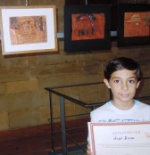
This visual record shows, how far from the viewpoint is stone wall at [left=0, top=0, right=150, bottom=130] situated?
15.3 ft

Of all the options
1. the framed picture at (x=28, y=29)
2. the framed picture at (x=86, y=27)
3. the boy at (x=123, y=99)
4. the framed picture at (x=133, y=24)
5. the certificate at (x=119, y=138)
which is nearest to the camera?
the certificate at (x=119, y=138)

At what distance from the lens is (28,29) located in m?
3.82

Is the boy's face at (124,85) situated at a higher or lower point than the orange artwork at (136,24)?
lower

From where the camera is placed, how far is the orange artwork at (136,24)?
14.1ft

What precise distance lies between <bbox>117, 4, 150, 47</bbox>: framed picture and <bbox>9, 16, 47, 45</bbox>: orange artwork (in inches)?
44.1

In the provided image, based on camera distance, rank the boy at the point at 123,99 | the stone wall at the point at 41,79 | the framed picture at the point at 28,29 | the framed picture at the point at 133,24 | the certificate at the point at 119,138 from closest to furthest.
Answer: the certificate at the point at 119,138 < the boy at the point at 123,99 < the framed picture at the point at 28,29 < the framed picture at the point at 133,24 < the stone wall at the point at 41,79

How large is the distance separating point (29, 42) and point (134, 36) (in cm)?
158

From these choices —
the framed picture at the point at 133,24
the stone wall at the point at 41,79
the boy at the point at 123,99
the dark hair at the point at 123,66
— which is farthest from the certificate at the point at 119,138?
the stone wall at the point at 41,79

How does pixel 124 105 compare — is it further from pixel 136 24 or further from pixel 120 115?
pixel 136 24

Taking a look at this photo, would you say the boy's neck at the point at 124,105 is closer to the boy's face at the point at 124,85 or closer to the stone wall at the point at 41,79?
the boy's face at the point at 124,85

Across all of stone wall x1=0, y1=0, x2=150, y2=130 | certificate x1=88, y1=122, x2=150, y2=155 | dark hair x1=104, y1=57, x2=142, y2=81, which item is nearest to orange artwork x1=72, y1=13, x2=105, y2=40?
stone wall x1=0, y1=0, x2=150, y2=130

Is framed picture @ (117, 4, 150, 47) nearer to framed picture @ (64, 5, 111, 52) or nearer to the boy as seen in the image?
framed picture @ (64, 5, 111, 52)

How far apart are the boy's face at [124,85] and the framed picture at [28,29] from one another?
2.08m

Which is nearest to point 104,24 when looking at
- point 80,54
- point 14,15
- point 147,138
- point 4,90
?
point 80,54
